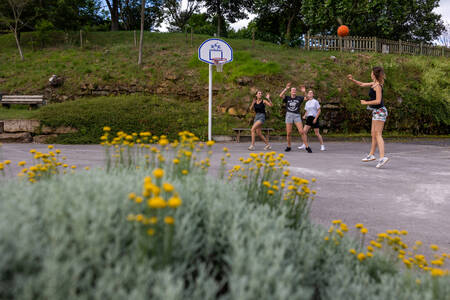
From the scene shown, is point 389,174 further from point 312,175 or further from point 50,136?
point 50,136

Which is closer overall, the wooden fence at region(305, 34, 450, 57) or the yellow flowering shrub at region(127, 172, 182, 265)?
the yellow flowering shrub at region(127, 172, 182, 265)

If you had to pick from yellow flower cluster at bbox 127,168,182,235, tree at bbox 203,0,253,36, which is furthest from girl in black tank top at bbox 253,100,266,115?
tree at bbox 203,0,253,36

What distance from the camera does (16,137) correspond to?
11320 mm

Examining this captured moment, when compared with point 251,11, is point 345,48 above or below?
below

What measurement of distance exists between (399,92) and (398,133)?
7.95 feet

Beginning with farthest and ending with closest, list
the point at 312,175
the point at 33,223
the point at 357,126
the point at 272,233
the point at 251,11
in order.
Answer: the point at 251,11 → the point at 357,126 → the point at 312,175 → the point at 272,233 → the point at 33,223

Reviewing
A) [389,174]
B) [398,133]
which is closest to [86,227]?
[389,174]

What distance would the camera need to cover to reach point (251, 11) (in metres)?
39.4

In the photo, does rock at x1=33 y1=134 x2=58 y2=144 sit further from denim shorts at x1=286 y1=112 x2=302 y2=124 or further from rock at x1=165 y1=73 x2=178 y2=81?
denim shorts at x1=286 y1=112 x2=302 y2=124

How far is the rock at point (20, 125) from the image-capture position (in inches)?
449

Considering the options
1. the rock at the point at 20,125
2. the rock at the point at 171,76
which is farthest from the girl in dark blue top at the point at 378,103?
the rock at the point at 171,76

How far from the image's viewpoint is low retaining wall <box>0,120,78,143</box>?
11.3 metres

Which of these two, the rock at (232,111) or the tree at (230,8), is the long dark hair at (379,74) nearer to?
the rock at (232,111)

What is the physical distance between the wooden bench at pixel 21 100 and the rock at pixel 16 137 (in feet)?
12.4
